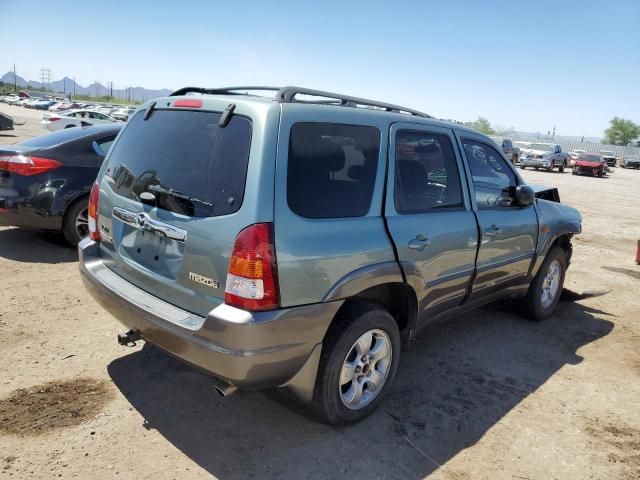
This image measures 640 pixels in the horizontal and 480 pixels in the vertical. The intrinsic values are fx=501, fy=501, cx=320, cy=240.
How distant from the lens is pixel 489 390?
3693mm

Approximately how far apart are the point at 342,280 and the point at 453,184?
4.91 feet

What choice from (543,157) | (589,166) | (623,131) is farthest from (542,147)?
(623,131)

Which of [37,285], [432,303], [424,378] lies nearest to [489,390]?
[424,378]

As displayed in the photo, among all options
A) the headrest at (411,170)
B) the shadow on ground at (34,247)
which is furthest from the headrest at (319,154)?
the shadow on ground at (34,247)

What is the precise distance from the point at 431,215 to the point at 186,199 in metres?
1.64

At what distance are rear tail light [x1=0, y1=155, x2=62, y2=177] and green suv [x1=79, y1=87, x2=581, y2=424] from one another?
3.04 metres

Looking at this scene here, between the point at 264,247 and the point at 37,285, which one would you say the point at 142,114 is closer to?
the point at 264,247

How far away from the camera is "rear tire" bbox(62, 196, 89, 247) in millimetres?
6051

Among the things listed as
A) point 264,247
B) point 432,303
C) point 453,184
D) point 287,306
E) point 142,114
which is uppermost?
point 142,114

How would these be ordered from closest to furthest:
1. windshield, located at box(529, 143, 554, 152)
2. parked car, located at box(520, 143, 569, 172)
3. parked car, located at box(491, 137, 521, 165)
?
1. parked car, located at box(520, 143, 569, 172)
2. parked car, located at box(491, 137, 521, 165)
3. windshield, located at box(529, 143, 554, 152)

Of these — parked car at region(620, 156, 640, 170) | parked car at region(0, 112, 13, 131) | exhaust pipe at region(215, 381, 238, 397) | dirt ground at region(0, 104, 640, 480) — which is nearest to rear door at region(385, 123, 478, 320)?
dirt ground at region(0, 104, 640, 480)

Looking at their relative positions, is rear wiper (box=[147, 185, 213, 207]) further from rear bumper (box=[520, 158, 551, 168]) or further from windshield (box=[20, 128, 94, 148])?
rear bumper (box=[520, 158, 551, 168])

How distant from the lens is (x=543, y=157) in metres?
31.2

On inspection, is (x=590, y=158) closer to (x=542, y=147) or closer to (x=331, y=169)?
(x=542, y=147)
